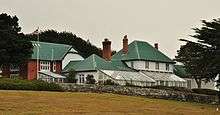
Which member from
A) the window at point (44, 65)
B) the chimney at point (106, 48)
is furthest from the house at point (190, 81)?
the window at point (44, 65)

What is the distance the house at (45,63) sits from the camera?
296ft

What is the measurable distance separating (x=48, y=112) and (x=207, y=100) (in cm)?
4225

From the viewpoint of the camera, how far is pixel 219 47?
64.4 metres

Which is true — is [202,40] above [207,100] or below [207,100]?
above

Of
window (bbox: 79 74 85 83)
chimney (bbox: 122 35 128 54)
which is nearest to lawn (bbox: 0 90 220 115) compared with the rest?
window (bbox: 79 74 85 83)

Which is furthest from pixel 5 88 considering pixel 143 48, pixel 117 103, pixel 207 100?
pixel 143 48

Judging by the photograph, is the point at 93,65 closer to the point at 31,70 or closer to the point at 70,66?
the point at 70,66

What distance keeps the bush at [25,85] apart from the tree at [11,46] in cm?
1626

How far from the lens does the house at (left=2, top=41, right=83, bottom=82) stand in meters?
90.3

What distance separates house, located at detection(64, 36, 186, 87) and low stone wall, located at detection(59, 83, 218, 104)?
1516cm

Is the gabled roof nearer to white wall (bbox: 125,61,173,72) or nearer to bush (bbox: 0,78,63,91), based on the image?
white wall (bbox: 125,61,173,72)

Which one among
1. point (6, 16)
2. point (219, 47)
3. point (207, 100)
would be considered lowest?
point (207, 100)

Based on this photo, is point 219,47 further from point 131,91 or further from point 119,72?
point 119,72

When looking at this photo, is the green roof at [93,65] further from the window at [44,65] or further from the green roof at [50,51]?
the window at [44,65]
